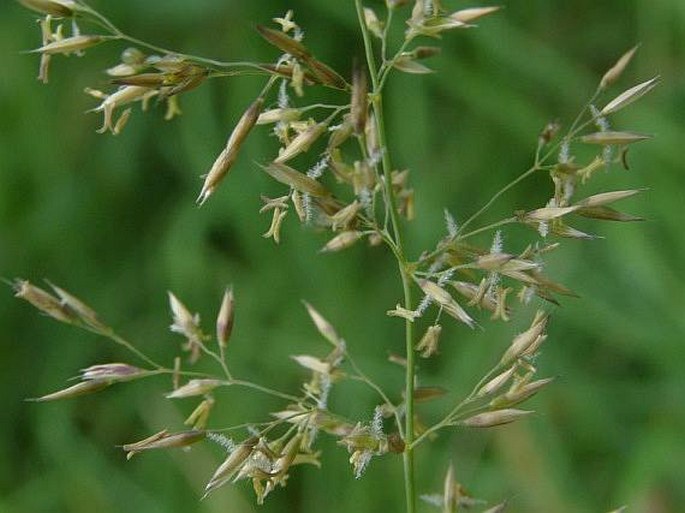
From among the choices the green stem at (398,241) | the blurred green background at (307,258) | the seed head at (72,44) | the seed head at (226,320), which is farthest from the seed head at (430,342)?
the blurred green background at (307,258)

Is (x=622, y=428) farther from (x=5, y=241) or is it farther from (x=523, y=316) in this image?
(x=5, y=241)

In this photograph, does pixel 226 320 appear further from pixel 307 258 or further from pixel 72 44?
pixel 307 258

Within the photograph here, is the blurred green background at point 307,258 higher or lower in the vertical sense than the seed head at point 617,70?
lower

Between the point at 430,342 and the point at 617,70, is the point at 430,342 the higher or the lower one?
the lower one

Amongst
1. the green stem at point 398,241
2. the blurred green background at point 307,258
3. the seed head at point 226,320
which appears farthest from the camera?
the blurred green background at point 307,258

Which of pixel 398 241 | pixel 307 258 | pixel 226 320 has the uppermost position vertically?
pixel 398 241

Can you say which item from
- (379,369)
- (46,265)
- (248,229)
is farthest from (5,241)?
(379,369)

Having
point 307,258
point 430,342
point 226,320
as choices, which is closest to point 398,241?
point 430,342

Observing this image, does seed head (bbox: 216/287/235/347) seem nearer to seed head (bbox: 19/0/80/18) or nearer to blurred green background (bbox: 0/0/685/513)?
seed head (bbox: 19/0/80/18)

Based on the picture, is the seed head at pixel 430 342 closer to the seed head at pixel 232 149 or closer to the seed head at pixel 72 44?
the seed head at pixel 232 149

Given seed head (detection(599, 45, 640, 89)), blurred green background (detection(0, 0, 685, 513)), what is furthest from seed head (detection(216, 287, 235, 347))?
blurred green background (detection(0, 0, 685, 513))
